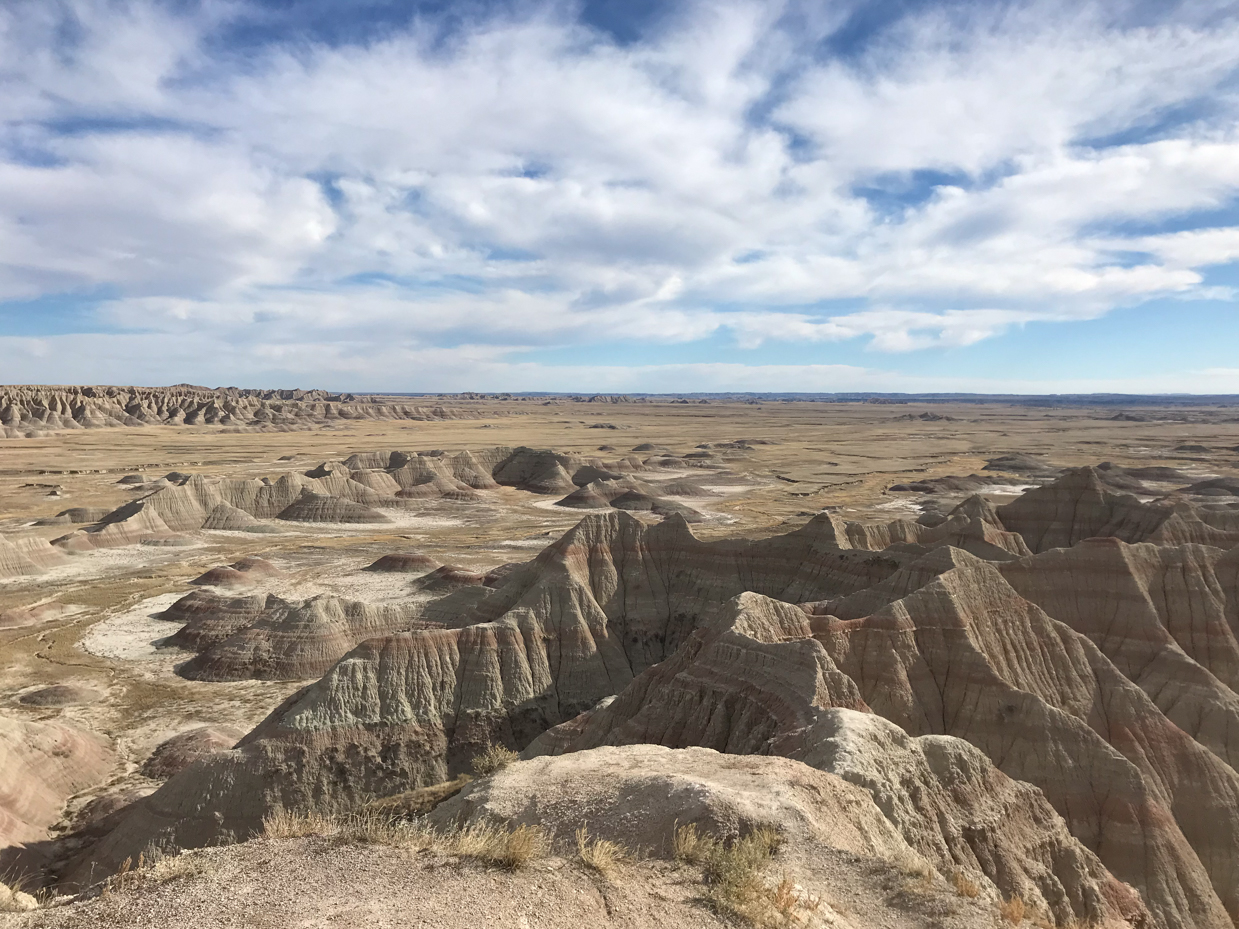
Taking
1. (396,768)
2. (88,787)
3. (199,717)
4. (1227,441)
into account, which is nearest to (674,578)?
(396,768)

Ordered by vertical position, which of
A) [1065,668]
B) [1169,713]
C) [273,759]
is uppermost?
[1065,668]

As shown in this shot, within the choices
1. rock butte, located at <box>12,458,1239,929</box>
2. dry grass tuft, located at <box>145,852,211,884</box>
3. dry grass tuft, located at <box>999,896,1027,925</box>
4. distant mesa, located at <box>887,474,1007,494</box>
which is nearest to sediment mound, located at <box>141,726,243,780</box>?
rock butte, located at <box>12,458,1239,929</box>

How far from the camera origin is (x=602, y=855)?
10781 millimetres

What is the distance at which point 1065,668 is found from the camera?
23.2 m

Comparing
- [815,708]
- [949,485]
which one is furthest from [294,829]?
[949,485]

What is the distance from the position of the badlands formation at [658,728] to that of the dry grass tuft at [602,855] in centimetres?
9

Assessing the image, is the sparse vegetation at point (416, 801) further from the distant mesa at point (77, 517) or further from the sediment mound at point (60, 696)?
the distant mesa at point (77, 517)

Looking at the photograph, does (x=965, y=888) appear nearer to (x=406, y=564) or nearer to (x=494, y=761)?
(x=494, y=761)

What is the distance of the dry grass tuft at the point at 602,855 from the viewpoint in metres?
10.6

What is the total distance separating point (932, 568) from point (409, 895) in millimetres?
22853

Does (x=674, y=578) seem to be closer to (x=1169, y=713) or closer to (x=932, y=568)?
(x=932, y=568)

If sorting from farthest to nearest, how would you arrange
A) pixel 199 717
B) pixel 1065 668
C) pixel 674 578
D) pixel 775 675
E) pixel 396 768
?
pixel 674 578, pixel 199 717, pixel 396 768, pixel 1065 668, pixel 775 675

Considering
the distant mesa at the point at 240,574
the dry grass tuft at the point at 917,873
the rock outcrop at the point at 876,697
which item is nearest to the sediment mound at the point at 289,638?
the rock outcrop at the point at 876,697

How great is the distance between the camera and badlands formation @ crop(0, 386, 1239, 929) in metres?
10.7
